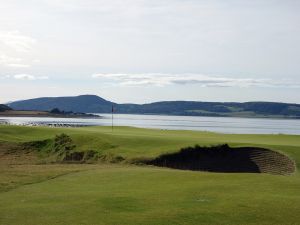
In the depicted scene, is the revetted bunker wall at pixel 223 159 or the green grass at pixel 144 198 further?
the revetted bunker wall at pixel 223 159

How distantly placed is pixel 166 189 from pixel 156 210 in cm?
519

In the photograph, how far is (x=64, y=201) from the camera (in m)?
22.5

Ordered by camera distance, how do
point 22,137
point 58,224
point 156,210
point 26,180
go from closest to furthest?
point 58,224 → point 156,210 → point 26,180 → point 22,137

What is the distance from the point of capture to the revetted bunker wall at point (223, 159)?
40.5 m

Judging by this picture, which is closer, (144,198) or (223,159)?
(144,198)

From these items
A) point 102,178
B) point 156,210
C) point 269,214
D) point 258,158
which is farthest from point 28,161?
point 269,214

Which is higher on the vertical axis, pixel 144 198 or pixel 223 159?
pixel 144 198

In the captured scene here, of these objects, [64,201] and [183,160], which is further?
[183,160]

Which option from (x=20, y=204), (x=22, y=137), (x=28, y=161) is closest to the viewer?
(x=20, y=204)

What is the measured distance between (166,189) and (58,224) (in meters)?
8.28

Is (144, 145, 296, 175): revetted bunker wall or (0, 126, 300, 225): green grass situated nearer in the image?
(0, 126, 300, 225): green grass

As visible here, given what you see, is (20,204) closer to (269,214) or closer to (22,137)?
(269,214)

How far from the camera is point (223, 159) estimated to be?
4244 cm

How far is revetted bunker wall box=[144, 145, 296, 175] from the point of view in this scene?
4048 centimetres
